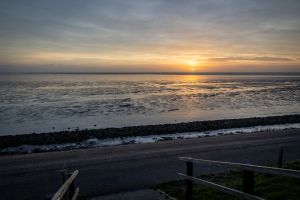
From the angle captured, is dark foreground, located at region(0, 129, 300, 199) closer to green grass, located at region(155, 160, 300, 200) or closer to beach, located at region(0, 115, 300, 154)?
green grass, located at region(155, 160, 300, 200)

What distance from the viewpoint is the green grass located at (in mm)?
7762

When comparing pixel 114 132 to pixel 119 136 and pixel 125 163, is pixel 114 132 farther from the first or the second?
pixel 125 163

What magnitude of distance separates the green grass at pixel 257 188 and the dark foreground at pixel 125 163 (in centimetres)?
144

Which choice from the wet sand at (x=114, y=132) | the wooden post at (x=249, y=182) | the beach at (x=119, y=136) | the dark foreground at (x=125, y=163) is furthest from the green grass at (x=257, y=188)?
the wet sand at (x=114, y=132)

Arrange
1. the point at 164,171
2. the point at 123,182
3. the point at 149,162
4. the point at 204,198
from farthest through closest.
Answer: the point at 149,162
the point at 164,171
the point at 123,182
the point at 204,198

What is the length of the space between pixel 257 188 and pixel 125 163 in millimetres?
7836

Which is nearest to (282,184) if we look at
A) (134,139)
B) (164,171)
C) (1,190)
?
(164,171)

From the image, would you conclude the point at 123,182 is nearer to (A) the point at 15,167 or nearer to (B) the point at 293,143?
(A) the point at 15,167

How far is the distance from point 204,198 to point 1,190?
825 cm

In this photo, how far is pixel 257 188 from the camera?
8492mm

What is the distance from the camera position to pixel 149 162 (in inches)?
585

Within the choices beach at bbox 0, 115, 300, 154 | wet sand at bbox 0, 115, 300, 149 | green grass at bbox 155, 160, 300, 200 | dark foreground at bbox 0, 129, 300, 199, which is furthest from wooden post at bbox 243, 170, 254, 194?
wet sand at bbox 0, 115, 300, 149

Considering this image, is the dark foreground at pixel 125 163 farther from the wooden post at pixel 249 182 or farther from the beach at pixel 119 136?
the wooden post at pixel 249 182

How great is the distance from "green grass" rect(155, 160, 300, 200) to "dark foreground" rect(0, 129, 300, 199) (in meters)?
1.44
